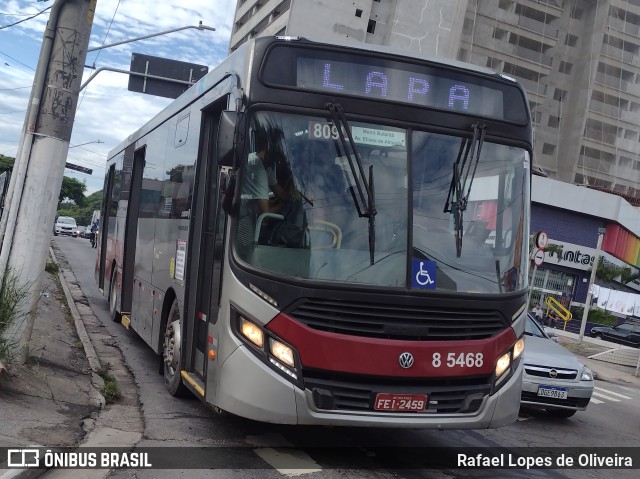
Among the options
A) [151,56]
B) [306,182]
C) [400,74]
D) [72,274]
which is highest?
[151,56]

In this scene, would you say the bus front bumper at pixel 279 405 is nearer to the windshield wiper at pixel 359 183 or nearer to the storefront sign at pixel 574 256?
the windshield wiper at pixel 359 183

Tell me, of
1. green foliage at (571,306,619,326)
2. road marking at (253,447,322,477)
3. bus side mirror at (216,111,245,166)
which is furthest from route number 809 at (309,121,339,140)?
green foliage at (571,306,619,326)

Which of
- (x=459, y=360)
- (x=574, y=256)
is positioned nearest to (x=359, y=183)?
(x=459, y=360)

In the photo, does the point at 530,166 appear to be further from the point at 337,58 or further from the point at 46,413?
the point at 46,413

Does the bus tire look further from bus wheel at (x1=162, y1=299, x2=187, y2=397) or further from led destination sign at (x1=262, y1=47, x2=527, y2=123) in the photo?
led destination sign at (x1=262, y1=47, x2=527, y2=123)

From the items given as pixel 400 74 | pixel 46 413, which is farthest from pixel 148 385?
pixel 400 74

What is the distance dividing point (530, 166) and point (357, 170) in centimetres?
179

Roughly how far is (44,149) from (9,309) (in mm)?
1721

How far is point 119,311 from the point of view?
12266 millimetres

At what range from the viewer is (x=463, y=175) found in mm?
6293

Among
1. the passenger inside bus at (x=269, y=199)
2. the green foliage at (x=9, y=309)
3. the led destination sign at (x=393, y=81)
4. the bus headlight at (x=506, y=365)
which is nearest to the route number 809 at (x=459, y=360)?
the bus headlight at (x=506, y=365)

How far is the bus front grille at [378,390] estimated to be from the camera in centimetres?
577

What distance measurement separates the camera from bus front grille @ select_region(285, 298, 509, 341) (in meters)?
5.75

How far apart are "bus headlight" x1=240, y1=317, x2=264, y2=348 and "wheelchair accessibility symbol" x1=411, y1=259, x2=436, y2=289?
1256mm
